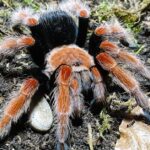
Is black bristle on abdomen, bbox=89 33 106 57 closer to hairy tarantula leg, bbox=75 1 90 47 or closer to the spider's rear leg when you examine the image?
the spider's rear leg

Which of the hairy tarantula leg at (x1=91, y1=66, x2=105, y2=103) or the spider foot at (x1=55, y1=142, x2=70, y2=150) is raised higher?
the hairy tarantula leg at (x1=91, y1=66, x2=105, y2=103)

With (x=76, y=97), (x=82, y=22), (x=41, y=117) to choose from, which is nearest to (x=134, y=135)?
(x=76, y=97)

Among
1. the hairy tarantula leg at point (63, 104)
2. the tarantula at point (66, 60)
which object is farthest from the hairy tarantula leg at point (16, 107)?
the hairy tarantula leg at point (63, 104)

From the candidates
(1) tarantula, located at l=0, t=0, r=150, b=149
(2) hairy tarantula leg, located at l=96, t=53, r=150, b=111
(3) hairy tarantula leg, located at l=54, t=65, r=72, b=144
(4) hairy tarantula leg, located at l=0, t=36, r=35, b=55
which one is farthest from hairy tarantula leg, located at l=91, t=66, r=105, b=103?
(4) hairy tarantula leg, located at l=0, t=36, r=35, b=55

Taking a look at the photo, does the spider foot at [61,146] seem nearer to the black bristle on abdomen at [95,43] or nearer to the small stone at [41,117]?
the small stone at [41,117]

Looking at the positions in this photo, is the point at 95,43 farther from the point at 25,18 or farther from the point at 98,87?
the point at 25,18

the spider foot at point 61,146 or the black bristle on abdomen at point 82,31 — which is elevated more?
the black bristle on abdomen at point 82,31
